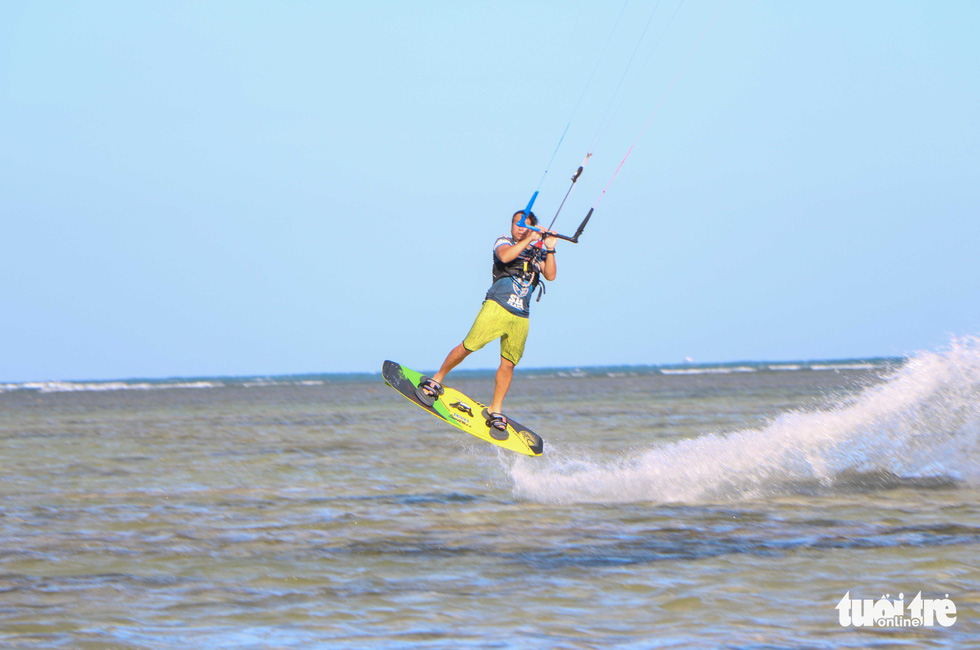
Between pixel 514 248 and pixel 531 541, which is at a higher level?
pixel 514 248

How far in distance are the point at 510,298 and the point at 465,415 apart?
1.42 metres

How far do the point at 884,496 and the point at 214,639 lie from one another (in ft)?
21.8

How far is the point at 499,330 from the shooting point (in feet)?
31.2

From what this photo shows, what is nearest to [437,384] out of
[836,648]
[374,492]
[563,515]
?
[374,492]

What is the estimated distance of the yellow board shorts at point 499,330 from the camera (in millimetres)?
9430

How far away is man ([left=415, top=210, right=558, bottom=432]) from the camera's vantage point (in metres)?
9.26

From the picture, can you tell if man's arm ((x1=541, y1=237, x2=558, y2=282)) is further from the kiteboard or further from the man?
the kiteboard

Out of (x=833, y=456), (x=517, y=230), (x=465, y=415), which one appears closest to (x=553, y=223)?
(x=517, y=230)

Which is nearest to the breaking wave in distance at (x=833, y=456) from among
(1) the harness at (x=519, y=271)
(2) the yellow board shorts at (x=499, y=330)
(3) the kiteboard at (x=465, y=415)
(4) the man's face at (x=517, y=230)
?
(3) the kiteboard at (x=465, y=415)

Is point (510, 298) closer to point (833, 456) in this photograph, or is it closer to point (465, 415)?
point (465, 415)

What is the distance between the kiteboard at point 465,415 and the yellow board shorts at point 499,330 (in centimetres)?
78

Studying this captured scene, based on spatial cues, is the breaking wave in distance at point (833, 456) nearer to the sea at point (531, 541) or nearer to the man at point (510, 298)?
the sea at point (531, 541)

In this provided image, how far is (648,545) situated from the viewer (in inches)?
284

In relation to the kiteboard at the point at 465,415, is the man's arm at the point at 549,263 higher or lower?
higher
